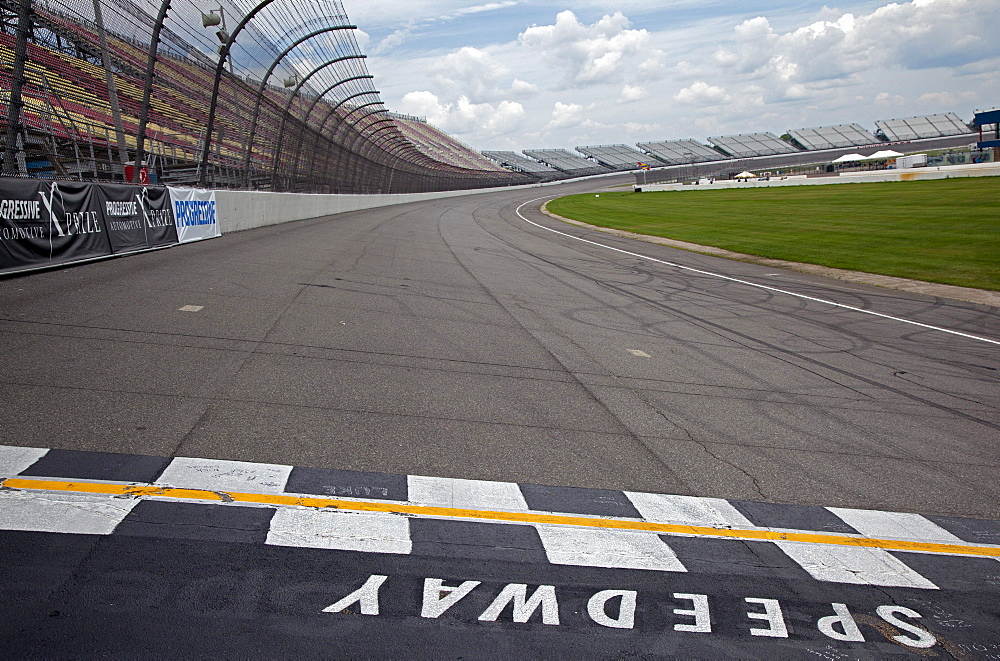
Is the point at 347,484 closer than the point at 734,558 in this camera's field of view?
No

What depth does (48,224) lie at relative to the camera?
40.5 ft

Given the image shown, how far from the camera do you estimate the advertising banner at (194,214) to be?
58.9 ft

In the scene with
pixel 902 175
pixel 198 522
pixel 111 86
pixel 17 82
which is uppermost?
pixel 111 86

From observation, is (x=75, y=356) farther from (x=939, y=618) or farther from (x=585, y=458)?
(x=939, y=618)

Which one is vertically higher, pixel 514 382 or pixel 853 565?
pixel 514 382

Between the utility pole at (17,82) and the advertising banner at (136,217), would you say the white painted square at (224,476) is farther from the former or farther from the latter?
the advertising banner at (136,217)

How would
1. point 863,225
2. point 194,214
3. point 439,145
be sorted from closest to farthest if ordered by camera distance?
point 194,214
point 863,225
point 439,145

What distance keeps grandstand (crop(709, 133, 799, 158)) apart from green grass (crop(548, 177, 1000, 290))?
113901 mm

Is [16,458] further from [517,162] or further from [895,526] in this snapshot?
[517,162]

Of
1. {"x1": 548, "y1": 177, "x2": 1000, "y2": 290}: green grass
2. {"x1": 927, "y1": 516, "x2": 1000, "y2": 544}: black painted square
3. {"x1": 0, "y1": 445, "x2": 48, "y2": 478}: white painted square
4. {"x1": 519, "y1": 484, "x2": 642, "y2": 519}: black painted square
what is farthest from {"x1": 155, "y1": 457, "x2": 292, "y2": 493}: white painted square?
{"x1": 548, "y1": 177, "x2": 1000, "y2": 290}: green grass

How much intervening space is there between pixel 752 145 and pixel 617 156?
2838 cm

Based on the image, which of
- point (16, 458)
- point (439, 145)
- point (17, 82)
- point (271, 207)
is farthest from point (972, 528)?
point (439, 145)

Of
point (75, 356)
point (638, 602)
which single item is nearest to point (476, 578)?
point (638, 602)

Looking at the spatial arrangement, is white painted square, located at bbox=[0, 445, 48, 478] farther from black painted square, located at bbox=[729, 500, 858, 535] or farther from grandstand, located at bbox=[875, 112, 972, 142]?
grandstand, located at bbox=[875, 112, 972, 142]
